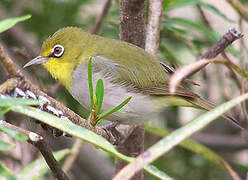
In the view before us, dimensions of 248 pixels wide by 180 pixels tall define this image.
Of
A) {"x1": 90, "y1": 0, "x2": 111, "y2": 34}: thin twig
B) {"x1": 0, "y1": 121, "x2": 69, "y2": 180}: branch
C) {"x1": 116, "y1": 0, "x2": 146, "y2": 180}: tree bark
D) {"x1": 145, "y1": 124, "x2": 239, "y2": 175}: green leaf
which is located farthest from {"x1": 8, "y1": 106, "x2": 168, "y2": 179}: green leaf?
{"x1": 90, "y1": 0, "x2": 111, "y2": 34}: thin twig

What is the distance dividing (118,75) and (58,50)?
53 centimetres

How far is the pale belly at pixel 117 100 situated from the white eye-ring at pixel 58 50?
0.23 metres

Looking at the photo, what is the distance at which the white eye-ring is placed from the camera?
3717mm

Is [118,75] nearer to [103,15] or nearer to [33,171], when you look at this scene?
[103,15]

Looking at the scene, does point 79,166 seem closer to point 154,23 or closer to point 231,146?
point 231,146

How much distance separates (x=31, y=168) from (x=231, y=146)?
2.54 meters

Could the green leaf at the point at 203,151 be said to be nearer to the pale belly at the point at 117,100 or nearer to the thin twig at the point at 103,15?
the pale belly at the point at 117,100

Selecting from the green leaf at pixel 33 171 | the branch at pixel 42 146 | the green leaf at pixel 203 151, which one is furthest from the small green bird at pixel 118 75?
the branch at pixel 42 146

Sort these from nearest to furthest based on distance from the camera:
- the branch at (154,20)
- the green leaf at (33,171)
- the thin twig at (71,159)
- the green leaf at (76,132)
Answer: the green leaf at (76,132) → the green leaf at (33,171) → the branch at (154,20) → the thin twig at (71,159)

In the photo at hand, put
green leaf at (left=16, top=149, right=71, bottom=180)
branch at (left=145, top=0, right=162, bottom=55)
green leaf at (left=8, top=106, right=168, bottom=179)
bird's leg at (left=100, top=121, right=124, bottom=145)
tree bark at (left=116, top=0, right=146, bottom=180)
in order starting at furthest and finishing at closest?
branch at (left=145, top=0, right=162, bottom=55), bird's leg at (left=100, top=121, right=124, bottom=145), tree bark at (left=116, top=0, right=146, bottom=180), green leaf at (left=16, top=149, right=71, bottom=180), green leaf at (left=8, top=106, right=168, bottom=179)

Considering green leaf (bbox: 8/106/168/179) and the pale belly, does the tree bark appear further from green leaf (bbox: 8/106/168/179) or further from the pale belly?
green leaf (bbox: 8/106/168/179)

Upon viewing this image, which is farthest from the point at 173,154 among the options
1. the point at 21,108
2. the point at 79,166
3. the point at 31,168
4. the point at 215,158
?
the point at 21,108

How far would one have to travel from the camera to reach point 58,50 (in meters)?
3.74

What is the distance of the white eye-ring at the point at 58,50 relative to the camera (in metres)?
3.72
